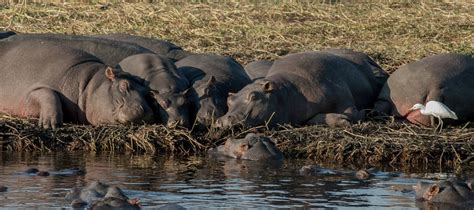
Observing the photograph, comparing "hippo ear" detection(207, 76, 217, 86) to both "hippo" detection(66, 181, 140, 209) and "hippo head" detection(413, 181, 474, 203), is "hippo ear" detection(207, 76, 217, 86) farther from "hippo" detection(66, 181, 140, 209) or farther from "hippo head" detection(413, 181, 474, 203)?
"hippo head" detection(413, 181, 474, 203)

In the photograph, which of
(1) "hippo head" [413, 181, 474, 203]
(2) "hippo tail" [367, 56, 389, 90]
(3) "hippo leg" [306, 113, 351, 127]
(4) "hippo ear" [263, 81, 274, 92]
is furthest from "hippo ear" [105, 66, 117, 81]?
(1) "hippo head" [413, 181, 474, 203]

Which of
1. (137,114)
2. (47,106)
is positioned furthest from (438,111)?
(47,106)

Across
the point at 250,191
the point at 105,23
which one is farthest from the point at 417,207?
the point at 105,23

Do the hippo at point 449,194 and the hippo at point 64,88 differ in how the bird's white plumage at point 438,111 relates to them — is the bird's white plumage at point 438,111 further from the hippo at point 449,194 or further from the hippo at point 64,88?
the hippo at point 449,194

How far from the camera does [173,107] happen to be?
34.9ft

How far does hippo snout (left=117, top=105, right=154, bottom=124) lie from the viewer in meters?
10.6

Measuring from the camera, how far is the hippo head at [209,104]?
35.0 feet

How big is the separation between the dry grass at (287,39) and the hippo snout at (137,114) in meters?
0.09

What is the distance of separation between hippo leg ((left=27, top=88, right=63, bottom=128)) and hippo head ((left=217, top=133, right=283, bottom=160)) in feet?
4.99

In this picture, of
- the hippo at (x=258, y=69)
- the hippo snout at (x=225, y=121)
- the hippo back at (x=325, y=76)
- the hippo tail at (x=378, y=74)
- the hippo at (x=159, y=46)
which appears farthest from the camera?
the hippo at (x=159, y=46)

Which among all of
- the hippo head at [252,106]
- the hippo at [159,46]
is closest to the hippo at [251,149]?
the hippo head at [252,106]

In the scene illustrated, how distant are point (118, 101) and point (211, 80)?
0.80 meters

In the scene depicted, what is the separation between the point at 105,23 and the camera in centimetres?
1591

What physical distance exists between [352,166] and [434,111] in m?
1.49
